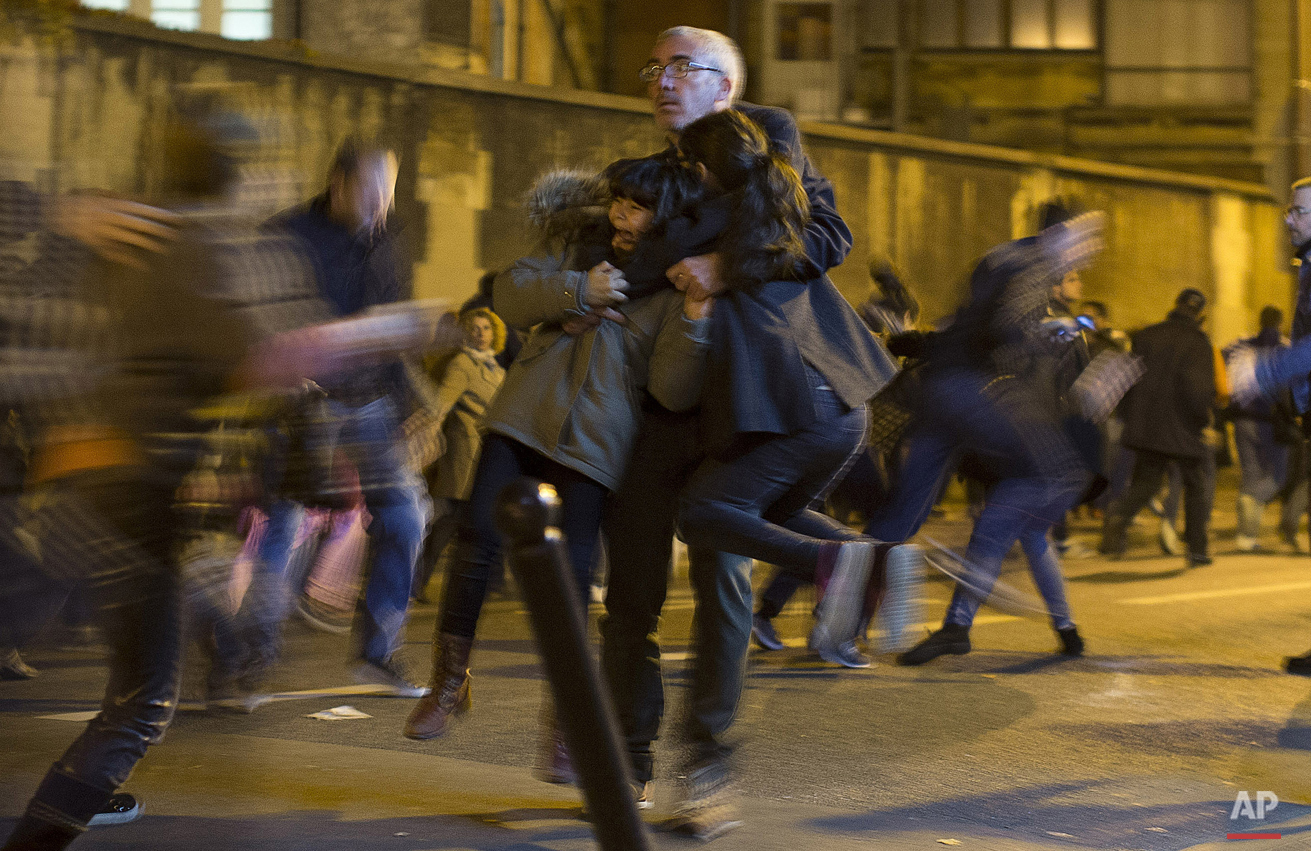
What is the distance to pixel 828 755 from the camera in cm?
497

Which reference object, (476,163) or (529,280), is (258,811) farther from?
(476,163)

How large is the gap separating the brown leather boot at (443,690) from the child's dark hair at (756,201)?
132cm

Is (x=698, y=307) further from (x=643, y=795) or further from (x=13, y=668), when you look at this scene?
(x=13, y=668)

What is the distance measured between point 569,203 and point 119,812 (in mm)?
2056

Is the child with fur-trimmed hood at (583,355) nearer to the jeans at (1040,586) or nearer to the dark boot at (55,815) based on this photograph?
the dark boot at (55,815)

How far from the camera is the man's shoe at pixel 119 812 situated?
12.6ft

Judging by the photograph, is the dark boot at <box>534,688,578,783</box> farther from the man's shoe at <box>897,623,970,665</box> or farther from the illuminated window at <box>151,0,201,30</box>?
the illuminated window at <box>151,0,201,30</box>

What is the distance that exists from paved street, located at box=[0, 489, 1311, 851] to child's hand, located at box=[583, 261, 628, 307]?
1.42m

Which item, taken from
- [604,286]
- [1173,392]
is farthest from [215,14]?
[604,286]

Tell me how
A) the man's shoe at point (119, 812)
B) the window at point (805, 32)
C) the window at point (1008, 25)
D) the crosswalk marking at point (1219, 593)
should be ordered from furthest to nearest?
the window at point (1008, 25), the window at point (805, 32), the crosswalk marking at point (1219, 593), the man's shoe at point (119, 812)

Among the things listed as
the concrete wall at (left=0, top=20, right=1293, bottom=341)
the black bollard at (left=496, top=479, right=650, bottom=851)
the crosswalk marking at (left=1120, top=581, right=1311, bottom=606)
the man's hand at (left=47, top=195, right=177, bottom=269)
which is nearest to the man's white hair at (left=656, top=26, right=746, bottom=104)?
the man's hand at (left=47, top=195, right=177, bottom=269)

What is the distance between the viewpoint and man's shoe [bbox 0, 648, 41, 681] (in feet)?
20.1

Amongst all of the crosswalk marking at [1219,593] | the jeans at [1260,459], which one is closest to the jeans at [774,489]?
the crosswalk marking at [1219,593]

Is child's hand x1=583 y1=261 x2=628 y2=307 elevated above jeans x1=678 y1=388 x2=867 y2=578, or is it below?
above
